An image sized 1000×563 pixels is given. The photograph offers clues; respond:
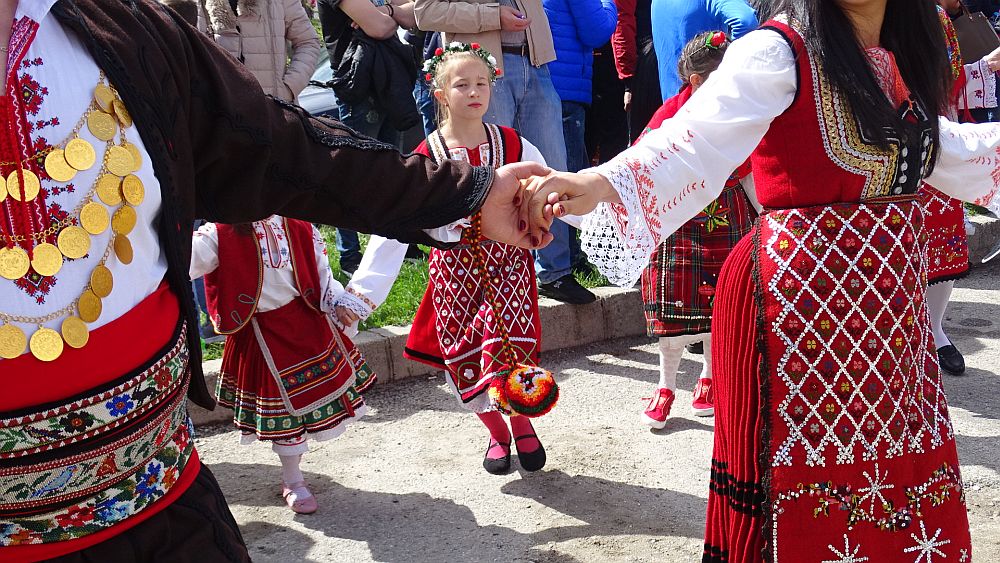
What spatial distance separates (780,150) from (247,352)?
85.0 inches

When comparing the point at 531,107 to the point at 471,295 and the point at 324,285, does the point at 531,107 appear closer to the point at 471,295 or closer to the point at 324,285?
the point at 471,295

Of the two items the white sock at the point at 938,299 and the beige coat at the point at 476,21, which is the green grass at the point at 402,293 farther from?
the white sock at the point at 938,299

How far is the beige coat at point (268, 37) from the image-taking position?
4984 millimetres

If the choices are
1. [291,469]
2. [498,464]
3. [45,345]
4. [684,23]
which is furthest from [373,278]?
[45,345]

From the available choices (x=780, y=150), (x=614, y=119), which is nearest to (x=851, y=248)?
(x=780, y=150)

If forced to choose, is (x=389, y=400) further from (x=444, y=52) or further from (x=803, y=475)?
(x=803, y=475)

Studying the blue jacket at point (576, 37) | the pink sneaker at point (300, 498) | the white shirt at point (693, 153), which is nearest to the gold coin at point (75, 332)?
the white shirt at point (693, 153)

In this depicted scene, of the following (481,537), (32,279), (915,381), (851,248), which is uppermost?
(32,279)

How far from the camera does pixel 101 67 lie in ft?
5.07

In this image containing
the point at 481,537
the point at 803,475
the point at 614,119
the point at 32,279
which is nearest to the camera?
the point at 32,279

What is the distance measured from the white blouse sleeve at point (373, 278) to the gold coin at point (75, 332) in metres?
2.30

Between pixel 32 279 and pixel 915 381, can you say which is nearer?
pixel 32 279

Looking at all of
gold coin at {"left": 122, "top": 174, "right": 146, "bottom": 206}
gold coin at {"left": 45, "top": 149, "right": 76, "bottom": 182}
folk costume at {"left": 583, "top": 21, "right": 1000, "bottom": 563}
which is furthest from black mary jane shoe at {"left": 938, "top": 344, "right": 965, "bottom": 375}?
gold coin at {"left": 45, "top": 149, "right": 76, "bottom": 182}

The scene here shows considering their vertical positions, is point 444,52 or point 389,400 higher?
point 444,52
